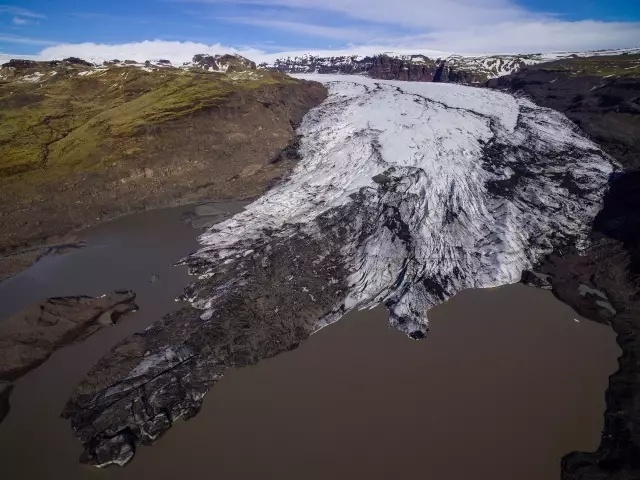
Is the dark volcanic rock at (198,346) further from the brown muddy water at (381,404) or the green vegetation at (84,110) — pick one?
the green vegetation at (84,110)

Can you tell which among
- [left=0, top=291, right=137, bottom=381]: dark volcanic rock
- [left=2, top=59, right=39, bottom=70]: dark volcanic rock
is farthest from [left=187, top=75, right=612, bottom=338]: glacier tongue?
[left=2, top=59, right=39, bottom=70]: dark volcanic rock

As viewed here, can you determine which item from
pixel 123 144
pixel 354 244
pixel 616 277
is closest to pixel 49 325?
pixel 354 244

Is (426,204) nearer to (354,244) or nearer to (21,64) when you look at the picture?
(354,244)

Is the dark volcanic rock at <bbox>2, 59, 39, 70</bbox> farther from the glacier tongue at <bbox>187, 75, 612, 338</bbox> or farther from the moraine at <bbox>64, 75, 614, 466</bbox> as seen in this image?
the moraine at <bbox>64, 75, 614, 466</bbox>

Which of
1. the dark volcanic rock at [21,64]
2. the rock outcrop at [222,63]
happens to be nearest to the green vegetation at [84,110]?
the dark volcanic rock at [21,64]

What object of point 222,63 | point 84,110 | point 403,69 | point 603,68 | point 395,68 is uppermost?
point 222,63
